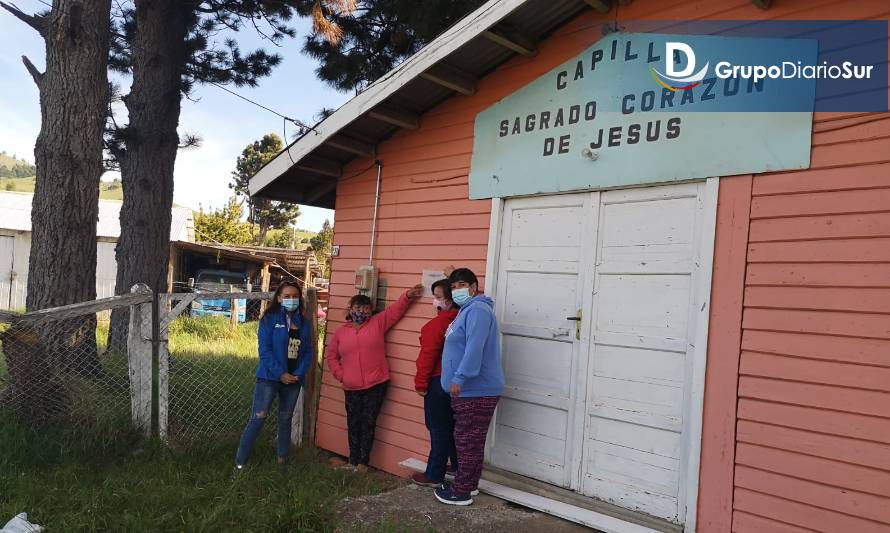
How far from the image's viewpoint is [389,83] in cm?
501

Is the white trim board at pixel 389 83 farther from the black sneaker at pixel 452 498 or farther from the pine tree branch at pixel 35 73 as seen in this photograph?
the black sneaker at pixel 452 498

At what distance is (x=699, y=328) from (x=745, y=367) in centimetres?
34

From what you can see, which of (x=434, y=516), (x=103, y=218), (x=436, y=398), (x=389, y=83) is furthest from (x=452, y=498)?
(x=103, y=218)

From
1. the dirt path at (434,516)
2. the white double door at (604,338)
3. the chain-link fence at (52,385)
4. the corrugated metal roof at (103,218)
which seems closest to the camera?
the white double door at (604,338)

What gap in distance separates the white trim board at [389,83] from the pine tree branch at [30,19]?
275 centimetres

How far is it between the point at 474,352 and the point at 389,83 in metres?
2.42

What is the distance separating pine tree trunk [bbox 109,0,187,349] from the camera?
28.4 feet

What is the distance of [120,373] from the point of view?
6680 millimetres

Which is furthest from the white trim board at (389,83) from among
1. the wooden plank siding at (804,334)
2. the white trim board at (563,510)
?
the white trim board at (563,510)

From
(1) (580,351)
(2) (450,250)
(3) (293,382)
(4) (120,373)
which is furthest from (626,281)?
(4) (120,373)

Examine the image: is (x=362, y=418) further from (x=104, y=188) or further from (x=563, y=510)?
(x=104, y=188)

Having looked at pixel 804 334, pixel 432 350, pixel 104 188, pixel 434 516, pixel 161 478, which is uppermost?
pixel 104 188

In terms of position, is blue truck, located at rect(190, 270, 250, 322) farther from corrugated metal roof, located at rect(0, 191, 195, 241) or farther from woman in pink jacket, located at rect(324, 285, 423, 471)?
woman in pink jacket, located at rect(324, 285, 423, 471)

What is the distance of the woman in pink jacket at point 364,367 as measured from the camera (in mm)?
5395
